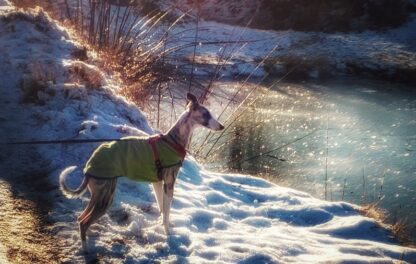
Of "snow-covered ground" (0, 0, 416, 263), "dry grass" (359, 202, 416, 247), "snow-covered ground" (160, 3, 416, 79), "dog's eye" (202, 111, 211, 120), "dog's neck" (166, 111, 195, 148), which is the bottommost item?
"dry grass" (359, 202, 416, 247)

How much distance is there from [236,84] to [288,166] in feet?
23.7

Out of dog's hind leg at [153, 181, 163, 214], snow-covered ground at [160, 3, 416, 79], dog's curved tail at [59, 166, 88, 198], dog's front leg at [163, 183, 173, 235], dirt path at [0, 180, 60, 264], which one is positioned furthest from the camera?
snow-covered ground at [160, 3, 416, 79]

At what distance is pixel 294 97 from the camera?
16.0 metres

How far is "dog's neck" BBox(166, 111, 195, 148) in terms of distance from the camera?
576cm

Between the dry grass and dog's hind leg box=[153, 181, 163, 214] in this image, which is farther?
the dry grass

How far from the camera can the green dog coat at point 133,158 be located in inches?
192

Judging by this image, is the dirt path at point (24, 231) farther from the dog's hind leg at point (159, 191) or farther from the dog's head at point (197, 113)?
the dog's head at point (197, 113)

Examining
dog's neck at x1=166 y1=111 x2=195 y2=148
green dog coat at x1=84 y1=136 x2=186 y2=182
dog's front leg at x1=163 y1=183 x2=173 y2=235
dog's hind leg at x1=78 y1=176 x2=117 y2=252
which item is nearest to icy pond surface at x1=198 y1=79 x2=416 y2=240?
dog's neck at x1=166 y1=111 x2=195 y2=148

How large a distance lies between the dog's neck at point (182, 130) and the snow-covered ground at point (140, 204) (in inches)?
41.3

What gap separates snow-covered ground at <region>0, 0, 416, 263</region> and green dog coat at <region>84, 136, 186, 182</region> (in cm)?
71

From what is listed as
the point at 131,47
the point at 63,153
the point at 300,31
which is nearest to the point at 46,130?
the point at 63,153

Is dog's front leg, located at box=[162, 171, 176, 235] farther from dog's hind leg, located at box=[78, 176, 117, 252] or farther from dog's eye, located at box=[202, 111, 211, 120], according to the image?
dog's eye, located at box=[202, 111, 211, 120]

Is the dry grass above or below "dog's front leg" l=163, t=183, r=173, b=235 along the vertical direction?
below

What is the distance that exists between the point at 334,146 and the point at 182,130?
6.61 meters
